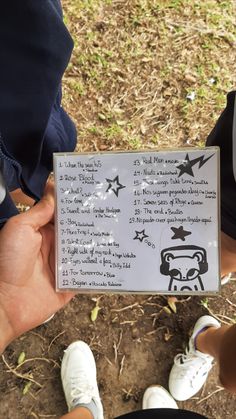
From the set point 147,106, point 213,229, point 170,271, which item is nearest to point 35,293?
point 170,271

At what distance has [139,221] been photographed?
1043 mm

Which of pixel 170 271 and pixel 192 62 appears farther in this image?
pixel 192 62

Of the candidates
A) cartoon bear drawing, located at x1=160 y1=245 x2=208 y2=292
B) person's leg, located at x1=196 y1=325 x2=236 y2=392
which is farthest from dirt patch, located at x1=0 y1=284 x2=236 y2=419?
cartoon bear drawing, located at x1=160 y1=245 x2=208 y2=292

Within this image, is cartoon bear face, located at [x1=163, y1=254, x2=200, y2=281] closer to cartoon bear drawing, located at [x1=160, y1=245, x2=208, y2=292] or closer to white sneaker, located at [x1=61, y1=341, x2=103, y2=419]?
cartoon bear drawing, located at [x1=160, y1=245, x2=208, y2=292]

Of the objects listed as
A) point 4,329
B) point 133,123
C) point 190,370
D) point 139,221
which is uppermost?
point 133,123

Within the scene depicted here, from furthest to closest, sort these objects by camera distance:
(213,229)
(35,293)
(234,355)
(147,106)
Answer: (147,106)
(234,355)
(35,293)
(213,229)

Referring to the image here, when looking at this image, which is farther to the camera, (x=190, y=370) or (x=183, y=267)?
(x=190, y=370)

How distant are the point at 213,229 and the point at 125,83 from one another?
129 centimetres

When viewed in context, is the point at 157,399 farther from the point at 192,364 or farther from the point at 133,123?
the point at 133,123

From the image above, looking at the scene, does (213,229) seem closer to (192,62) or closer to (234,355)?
(234,355)

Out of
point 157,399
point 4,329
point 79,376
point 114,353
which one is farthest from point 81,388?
point 4,329

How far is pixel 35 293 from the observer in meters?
1.11

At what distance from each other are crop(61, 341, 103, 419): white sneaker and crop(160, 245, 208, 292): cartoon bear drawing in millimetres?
885

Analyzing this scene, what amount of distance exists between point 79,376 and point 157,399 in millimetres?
328
